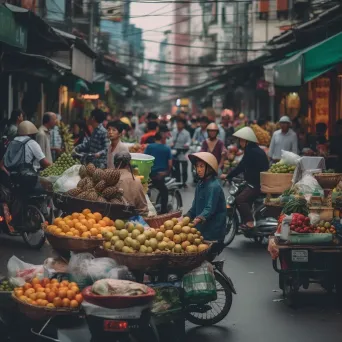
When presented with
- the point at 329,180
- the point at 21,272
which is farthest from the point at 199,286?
the point at 329,180

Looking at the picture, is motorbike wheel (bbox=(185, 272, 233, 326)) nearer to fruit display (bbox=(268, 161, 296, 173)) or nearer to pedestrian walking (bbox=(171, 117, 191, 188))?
fruit display (bbox=(268, 161, 296, 173))

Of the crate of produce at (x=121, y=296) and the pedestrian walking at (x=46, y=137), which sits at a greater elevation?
the pedestrian walking at (x=46, y=137)

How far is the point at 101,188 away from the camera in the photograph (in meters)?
9.82

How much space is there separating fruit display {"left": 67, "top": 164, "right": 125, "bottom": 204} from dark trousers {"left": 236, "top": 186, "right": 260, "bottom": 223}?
4.82 metres

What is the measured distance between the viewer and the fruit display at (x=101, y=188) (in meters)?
9.76

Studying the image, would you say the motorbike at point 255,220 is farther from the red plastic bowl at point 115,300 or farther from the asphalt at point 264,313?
the red plastic bowl at point 115,300

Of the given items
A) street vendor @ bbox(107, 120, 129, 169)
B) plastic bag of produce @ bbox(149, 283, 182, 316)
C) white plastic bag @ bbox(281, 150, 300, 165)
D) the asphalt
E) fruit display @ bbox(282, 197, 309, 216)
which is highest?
street vendor @ bbox(107, 120, 129, 169)

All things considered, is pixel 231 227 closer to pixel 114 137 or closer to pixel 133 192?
pixel 114 137

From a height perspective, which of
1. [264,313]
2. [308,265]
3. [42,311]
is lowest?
[264,313]

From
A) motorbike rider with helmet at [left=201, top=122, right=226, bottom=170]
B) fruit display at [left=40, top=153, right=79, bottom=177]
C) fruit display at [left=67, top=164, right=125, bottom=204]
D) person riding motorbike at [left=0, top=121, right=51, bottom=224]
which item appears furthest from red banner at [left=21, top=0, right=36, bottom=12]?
fruit display at [left=67, top=164, right=125, bottom=204]

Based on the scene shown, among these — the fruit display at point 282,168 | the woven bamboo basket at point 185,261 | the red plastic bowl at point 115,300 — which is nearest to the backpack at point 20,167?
the fruit display at point 282,168

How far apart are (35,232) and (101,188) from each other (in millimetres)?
4366

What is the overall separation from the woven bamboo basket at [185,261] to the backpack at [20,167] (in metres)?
6.01

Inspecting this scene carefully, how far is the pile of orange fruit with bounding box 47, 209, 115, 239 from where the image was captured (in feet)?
28.3
